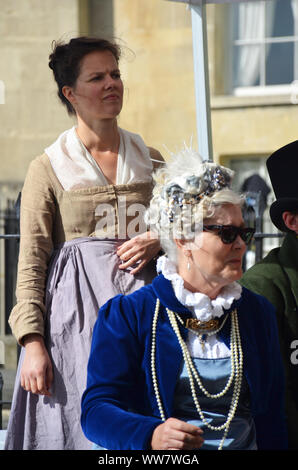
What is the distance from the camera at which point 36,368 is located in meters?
2.51

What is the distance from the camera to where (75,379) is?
8.41 ft

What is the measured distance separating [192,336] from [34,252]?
0.68 m

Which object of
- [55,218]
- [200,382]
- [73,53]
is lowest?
[200,382]

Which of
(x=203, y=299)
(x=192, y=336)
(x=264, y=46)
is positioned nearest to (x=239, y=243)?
(x=203, y=299)

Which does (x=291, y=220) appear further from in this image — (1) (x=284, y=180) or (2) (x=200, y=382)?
(2) (x=200, y=382)

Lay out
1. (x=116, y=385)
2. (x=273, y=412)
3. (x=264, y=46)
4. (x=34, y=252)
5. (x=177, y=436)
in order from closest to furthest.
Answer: (x=177, y=436) < (x=116, y=385) < (x=273, y=412) < (x=34, y=252) < (x=264, y=46)

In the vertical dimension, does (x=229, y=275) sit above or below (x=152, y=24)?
below

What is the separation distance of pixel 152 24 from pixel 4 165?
93.8 inches

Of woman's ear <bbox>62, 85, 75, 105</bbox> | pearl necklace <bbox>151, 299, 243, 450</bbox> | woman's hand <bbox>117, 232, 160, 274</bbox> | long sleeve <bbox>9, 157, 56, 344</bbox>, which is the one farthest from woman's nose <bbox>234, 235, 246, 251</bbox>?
woman's ear <bbox>62, 85, 75, 105</bbox>

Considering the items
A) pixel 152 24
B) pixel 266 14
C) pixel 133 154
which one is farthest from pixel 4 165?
pixel 133 154

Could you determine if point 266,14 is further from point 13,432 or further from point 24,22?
point 13,432

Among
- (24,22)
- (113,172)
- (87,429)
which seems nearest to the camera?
(87,429)

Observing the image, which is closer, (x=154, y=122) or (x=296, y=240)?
(x=296, y=240)

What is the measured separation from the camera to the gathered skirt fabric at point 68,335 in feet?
8.40
